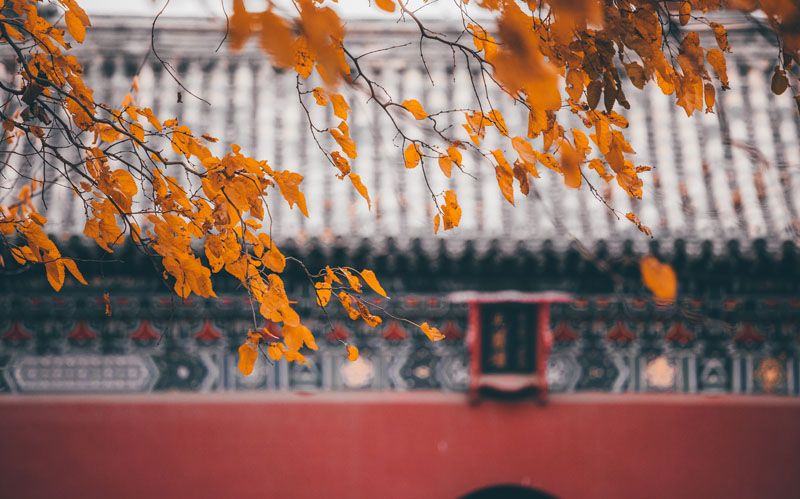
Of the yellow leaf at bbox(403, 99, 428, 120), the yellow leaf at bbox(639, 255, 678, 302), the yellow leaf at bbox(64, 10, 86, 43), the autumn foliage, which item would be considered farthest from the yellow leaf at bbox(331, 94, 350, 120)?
the yellow leaf at bbox(639, 255, 678, 302)

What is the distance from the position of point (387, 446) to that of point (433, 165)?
1.87 meters

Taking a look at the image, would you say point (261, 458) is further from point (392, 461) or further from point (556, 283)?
point (556, 283)

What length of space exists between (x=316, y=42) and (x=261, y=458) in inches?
146

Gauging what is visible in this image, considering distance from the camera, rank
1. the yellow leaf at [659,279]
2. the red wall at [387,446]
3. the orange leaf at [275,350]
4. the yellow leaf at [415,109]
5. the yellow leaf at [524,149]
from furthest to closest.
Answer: the red wall at [387,446], the orange leaf at [275,350], the yellow leaf at [415,109], the yellow leaf at [524,149], the yellow leaf at [659,279]

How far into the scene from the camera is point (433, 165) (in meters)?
5.02

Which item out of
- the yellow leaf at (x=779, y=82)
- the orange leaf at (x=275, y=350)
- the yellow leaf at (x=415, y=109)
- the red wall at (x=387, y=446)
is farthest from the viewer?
the red wall at (x=387, y=446)

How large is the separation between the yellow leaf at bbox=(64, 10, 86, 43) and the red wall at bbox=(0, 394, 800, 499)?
9.70ft

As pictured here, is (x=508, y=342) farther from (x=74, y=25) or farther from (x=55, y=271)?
(x=74, y=25)

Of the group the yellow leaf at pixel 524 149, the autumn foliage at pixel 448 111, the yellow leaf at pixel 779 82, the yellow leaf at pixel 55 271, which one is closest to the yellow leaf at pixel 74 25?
the autumn foliage at pixel 448 111

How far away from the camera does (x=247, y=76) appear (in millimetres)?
5555

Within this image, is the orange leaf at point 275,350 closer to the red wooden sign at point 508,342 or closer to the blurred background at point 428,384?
the blurred background at point 428,384

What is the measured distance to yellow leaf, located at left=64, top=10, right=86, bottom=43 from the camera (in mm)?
1905

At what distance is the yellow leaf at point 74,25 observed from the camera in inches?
75.0

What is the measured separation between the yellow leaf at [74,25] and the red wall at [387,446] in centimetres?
296
